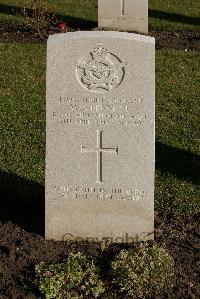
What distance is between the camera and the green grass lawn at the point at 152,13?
569 inches

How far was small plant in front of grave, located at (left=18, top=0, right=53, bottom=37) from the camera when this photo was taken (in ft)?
44.6

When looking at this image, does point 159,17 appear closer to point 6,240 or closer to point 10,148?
point 10,148

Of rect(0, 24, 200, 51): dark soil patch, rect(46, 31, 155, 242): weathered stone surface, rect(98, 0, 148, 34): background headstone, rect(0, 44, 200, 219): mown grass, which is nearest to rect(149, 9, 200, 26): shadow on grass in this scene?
rect(0, 24, 200, 51): dark soil patch

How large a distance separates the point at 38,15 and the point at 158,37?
8.58 ft

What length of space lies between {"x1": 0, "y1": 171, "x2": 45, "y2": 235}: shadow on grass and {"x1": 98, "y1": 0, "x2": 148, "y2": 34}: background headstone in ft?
22.2

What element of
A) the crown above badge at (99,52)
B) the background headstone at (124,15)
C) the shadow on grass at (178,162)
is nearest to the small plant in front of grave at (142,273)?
the crown above badge at (99,52)

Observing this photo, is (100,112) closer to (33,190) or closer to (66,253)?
(66,253)

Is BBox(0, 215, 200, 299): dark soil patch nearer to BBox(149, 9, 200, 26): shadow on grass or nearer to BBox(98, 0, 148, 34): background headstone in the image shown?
BBox(98, 0, 148, 34): background headstone

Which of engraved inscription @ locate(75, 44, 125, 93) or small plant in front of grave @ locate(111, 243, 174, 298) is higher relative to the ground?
engraved inscription @ locate(75, 44, 125, 93)

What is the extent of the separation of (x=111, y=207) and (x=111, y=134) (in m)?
0.71

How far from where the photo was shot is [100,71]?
18.4 feet

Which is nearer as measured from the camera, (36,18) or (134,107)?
(134,107)

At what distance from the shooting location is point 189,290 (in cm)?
549

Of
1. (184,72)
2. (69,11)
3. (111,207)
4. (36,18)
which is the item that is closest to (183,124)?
(184,72)
